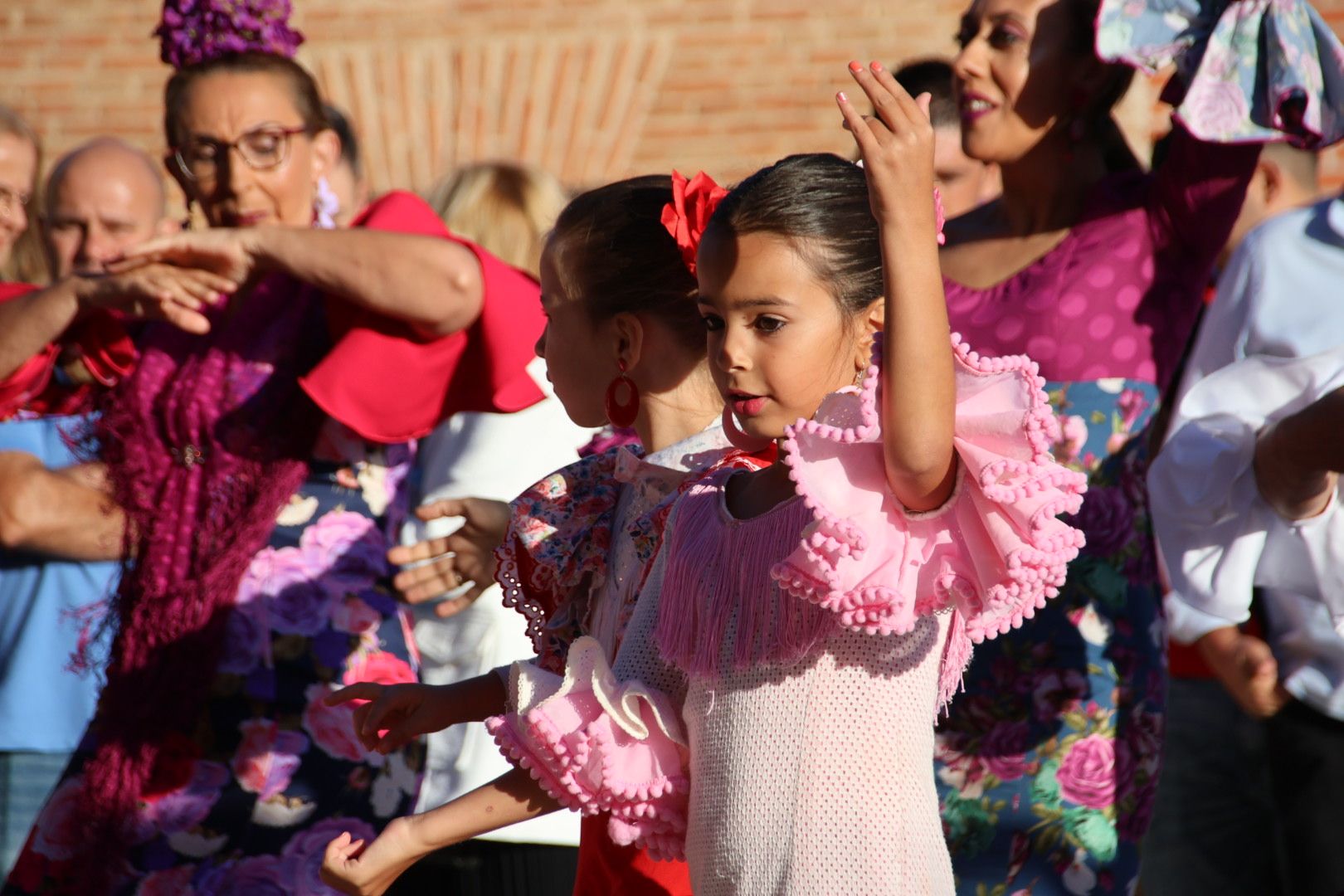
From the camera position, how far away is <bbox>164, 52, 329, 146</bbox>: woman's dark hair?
3.45m

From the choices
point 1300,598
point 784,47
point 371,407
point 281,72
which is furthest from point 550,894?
point 784,47

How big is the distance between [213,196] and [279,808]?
127 cm

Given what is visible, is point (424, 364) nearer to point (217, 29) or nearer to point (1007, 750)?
point (217, 29)

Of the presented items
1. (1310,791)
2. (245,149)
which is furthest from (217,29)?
(1310,791)

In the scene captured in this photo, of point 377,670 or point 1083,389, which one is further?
point 377,670

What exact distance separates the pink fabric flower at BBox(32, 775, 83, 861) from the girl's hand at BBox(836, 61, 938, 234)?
213 cm

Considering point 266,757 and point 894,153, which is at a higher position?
point 894,153

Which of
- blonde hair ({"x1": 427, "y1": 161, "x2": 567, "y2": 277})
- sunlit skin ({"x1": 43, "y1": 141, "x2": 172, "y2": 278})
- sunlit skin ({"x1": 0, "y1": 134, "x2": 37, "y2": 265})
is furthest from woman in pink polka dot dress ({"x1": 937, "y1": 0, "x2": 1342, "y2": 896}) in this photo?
sunlit skin ({"x1": 0, "y1": 134, "x2": 37, "y2": 265})

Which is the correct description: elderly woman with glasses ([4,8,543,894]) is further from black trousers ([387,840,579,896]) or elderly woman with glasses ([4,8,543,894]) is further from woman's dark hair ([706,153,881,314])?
woman's dark hair ([706,153,881,314])

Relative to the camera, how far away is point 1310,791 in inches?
121

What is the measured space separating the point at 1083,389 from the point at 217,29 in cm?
194

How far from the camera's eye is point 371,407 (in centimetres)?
316

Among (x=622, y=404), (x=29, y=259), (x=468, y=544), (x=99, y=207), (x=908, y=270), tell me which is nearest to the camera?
(x=908, y=270)

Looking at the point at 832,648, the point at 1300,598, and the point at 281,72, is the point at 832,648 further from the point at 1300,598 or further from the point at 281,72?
the point at 281,72
